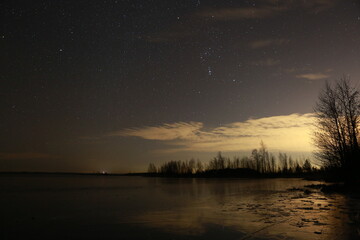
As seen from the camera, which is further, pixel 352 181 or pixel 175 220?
pixel 352 181

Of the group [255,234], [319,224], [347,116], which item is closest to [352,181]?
[347,116]

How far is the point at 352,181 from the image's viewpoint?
2939 cm

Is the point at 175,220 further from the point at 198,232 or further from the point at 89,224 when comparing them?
the point at 89,224

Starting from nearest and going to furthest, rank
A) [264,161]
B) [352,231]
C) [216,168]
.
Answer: [352,231] < [264,161] < [216,168]

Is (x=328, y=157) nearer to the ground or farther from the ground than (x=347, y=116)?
nearer to the ground

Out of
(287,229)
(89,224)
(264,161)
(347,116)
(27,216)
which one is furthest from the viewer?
(264,161)

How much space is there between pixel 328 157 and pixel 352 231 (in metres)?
23.8

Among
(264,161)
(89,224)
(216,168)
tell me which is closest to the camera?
(89,224)

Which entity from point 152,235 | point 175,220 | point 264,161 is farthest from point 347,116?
point 264,161

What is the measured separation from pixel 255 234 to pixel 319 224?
2996 mm

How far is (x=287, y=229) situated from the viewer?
32.4 feet

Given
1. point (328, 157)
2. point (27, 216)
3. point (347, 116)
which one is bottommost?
point (27, 216)

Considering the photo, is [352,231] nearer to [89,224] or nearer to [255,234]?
[255,234]

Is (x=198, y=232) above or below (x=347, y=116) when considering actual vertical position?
below
